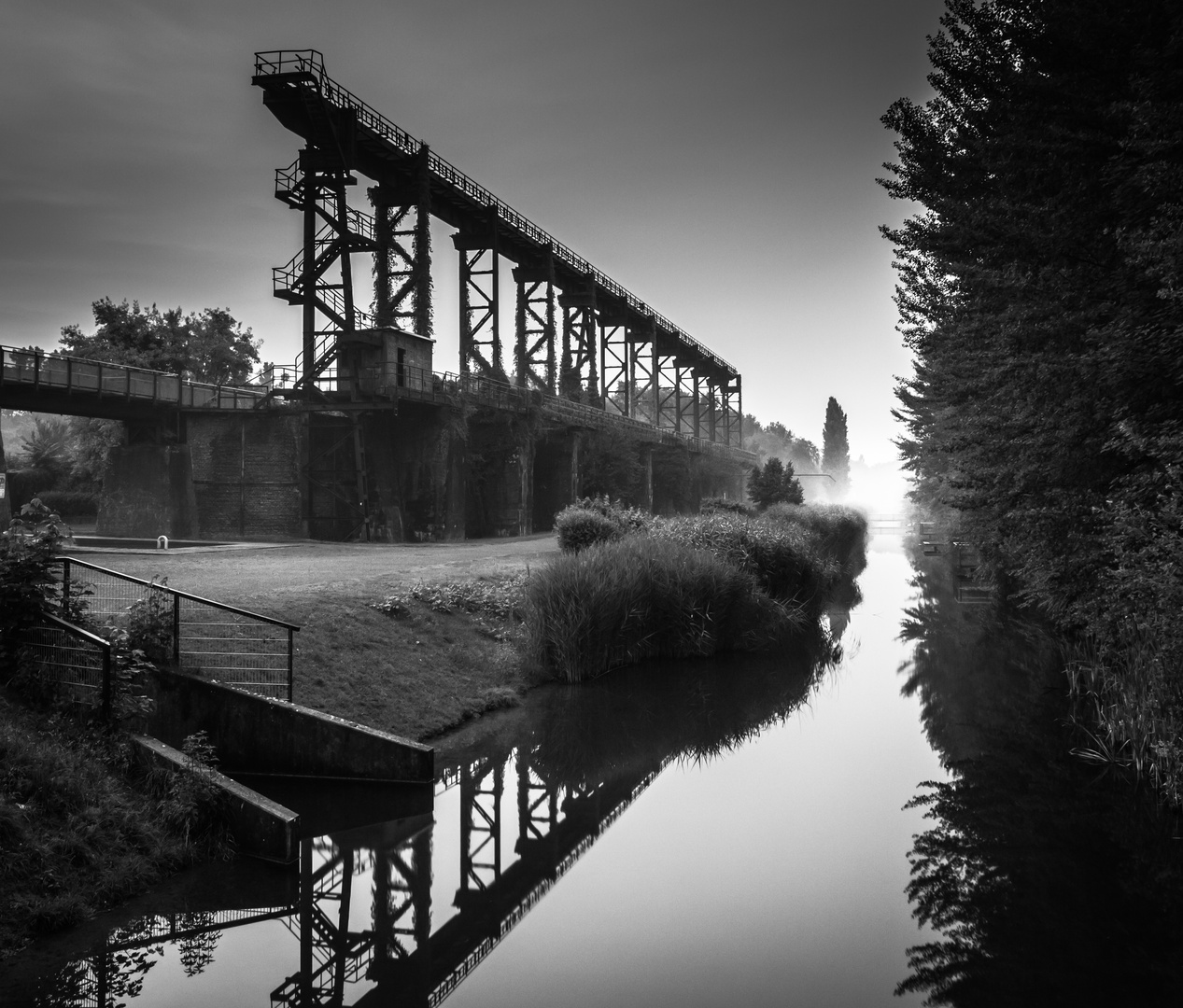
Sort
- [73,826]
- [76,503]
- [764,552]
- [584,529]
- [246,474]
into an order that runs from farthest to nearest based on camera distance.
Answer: [76,503], [246,474], [584,529], [764,552], [73,826]

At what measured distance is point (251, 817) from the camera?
7570mm

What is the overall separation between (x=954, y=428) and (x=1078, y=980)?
13077 mm

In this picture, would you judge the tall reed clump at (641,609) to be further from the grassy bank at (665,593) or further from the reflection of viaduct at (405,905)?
the reflection of viaduct at (405,905)

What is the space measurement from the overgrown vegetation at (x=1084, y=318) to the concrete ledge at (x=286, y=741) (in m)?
7.19

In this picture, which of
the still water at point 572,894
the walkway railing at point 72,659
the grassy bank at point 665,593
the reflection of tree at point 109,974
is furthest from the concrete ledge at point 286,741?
the grassy bank at point 665,593

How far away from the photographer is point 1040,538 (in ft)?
37.3

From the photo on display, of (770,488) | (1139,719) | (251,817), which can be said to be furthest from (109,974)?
(770,488)

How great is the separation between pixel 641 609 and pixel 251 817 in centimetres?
936

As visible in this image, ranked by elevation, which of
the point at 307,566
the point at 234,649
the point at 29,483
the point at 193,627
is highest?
the point at 29,483

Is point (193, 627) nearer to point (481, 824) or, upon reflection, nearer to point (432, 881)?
point (481, 824)

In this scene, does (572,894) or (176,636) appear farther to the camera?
(176,636)

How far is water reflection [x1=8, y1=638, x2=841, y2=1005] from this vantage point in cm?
602

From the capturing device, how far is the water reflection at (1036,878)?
6023mm

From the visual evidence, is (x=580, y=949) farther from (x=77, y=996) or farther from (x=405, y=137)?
(x=405, y=137)
